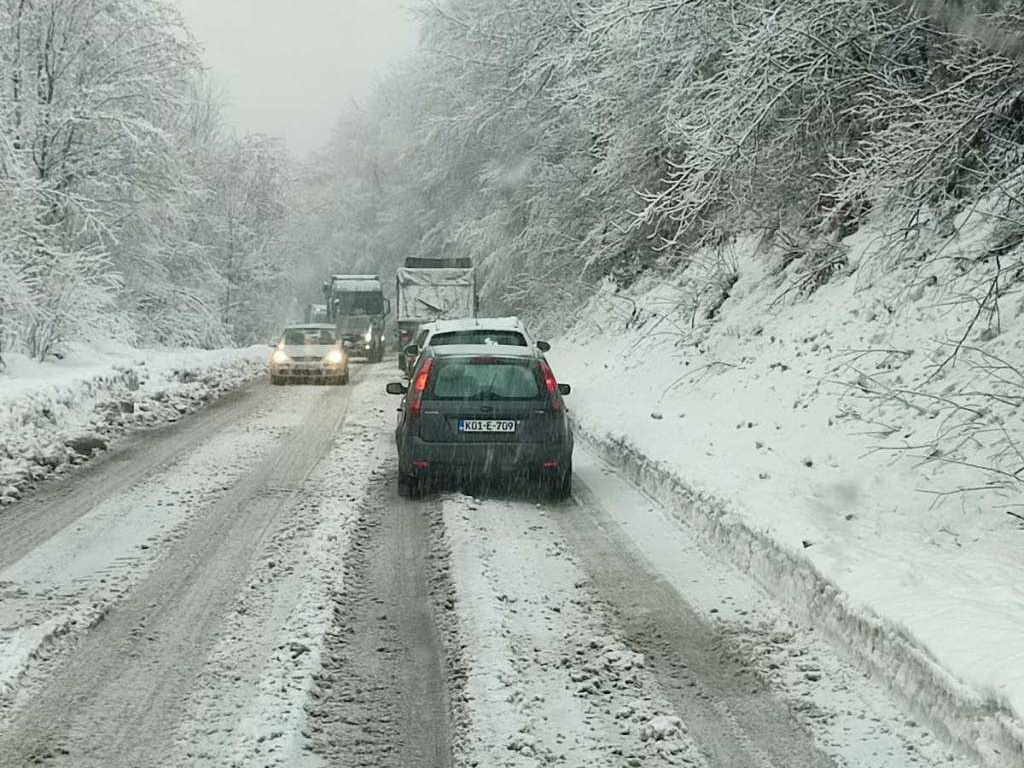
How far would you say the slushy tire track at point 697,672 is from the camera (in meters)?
4.31

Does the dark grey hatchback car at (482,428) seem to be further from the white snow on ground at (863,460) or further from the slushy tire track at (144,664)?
the slushy tire track at (144,664)

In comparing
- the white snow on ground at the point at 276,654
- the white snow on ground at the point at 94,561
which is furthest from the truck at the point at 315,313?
the white snow on ground at the point at 276,654

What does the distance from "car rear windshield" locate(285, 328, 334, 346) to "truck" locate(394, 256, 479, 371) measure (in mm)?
8976

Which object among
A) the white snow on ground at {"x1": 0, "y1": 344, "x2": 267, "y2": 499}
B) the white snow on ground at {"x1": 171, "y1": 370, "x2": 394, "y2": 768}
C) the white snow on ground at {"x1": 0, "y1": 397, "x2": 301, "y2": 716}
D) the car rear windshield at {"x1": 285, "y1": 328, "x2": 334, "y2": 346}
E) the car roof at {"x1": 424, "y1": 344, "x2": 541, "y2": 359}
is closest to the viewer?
the white snow on ground at {"x1": 171, "y1": 370, "x2": 394, "y2": 768}

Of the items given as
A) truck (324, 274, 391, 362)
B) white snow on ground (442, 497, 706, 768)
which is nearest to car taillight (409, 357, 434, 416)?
white snow on ground (442, 497, 706, 768)

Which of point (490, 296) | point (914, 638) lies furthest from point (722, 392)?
point (490, 296)

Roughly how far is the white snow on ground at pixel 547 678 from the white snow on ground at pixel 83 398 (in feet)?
18.4

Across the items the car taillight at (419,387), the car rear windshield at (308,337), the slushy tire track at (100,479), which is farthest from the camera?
the car rear windshield at (308,337)

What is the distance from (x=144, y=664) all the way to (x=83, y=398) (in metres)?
12.3

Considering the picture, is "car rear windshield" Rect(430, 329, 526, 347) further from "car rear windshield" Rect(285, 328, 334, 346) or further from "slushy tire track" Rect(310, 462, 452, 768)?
"car rear windshield" Rect(285, 328, 334, 346)

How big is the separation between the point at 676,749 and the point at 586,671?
0.94 meters

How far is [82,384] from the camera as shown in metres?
16.6

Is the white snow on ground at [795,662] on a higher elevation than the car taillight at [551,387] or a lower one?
lower

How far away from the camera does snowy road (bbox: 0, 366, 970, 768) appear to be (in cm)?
432
